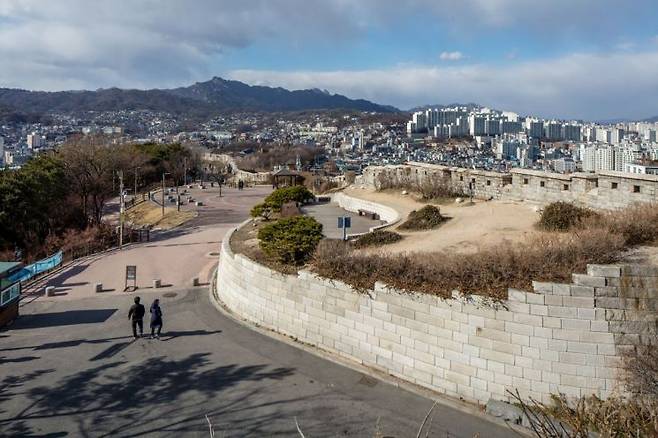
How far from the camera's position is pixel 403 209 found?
72.4ft

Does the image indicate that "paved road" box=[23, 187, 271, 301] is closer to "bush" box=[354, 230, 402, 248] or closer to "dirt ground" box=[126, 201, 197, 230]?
"dirt ground" box=[126, 201, 197, 230]

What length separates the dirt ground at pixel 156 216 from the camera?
34.0 m

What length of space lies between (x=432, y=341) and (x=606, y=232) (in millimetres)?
3992

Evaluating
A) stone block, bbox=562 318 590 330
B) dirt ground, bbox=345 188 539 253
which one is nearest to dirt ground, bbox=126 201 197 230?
dirt ground, bbox=345 188 539 253

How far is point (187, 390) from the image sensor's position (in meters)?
9.66

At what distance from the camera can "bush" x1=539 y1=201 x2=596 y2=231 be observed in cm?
1373

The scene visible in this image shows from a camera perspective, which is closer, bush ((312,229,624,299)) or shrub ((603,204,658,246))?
bush ((312,229,624,299))

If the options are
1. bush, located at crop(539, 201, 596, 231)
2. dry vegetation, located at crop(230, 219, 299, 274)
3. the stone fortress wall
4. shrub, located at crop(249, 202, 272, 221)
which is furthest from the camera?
shrub, located at crop(249, 202, 272, 221)

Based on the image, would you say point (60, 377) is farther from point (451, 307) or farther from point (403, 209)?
point (403, 209)

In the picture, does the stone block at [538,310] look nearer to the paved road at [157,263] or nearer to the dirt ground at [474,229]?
the dirt ground at [474,229]

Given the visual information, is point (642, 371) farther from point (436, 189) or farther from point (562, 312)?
point (436, 189)

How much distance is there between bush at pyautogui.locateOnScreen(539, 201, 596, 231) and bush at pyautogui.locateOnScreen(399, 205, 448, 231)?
12.1 ft

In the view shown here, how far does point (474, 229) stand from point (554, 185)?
157 inches

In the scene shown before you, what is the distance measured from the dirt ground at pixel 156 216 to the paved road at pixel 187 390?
20.5 meters
